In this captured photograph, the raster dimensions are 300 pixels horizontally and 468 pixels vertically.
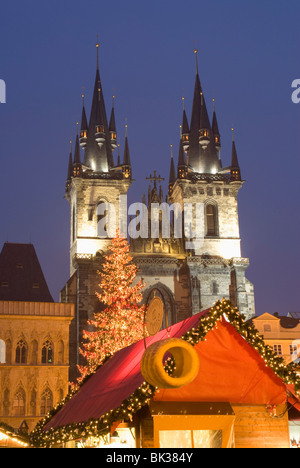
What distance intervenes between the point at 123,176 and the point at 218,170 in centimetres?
878

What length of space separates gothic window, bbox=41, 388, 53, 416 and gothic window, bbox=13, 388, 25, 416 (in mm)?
1137

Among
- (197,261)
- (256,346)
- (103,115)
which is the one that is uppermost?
(103,115)

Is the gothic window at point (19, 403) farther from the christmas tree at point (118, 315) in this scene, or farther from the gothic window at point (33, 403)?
the christmas tree at point (118, 315)

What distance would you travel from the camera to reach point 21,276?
151ft

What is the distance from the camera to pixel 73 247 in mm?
60531

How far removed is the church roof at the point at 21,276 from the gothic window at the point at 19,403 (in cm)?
606

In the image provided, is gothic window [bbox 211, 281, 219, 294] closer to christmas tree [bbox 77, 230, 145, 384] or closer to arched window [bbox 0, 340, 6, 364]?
christmas tree [bbox 77, 230, 145, 384]

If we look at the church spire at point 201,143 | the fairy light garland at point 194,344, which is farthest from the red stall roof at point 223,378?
the church spire at point 201,143

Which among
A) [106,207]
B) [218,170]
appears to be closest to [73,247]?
[106,207]

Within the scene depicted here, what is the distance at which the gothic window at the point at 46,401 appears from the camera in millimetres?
41125

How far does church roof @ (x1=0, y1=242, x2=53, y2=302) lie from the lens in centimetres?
4459

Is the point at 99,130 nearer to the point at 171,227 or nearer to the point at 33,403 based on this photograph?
the point at 171,227
